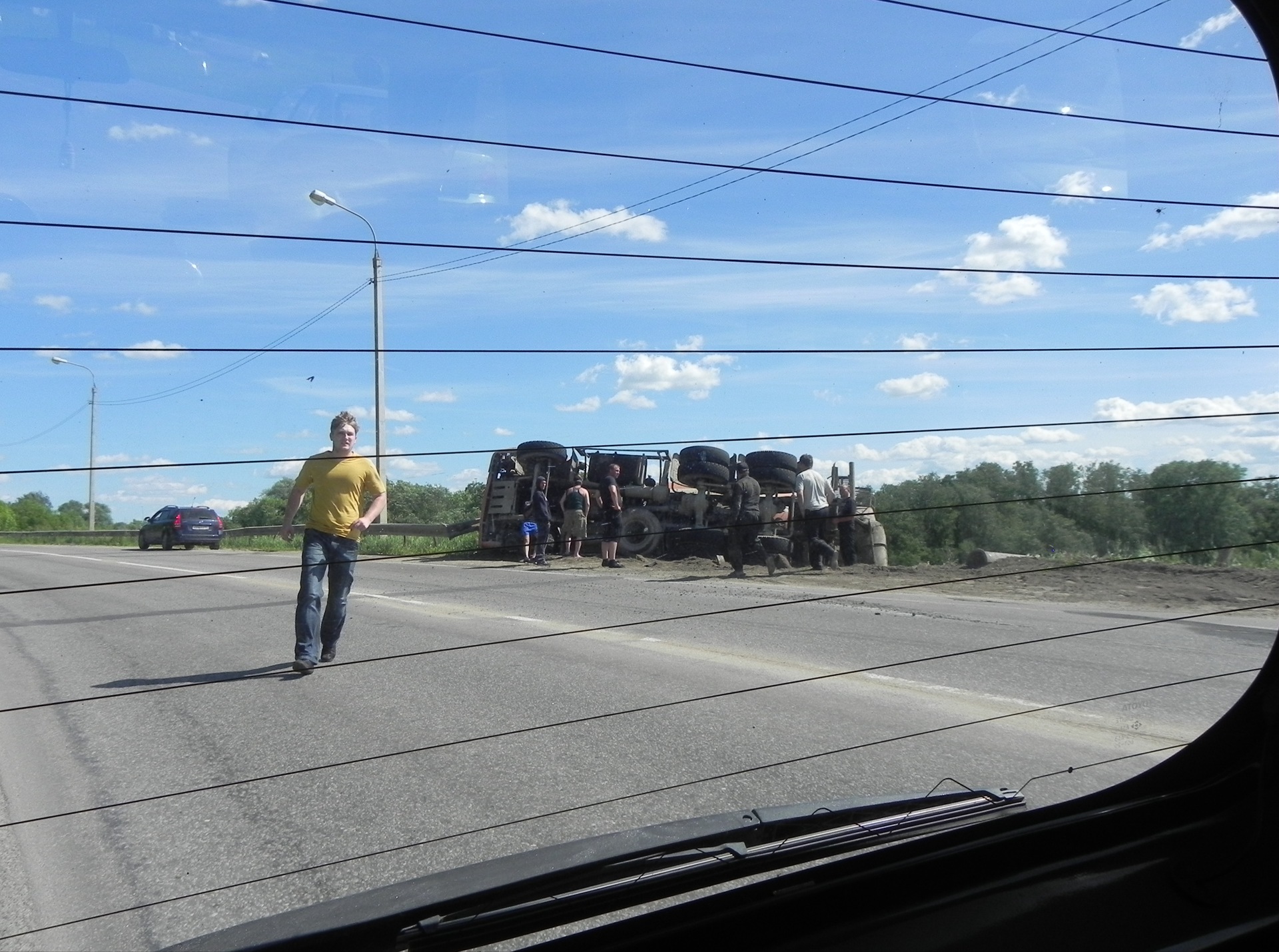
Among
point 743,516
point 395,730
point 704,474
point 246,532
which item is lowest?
point 395,730

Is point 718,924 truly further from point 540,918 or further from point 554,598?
point 554,598

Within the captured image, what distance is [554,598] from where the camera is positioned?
1105 centimetres

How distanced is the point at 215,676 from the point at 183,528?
7.34ft

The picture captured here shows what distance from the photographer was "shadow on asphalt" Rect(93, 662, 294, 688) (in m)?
4.70

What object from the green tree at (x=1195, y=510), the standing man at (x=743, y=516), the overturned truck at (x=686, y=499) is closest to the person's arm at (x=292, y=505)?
the green tree at (x=1195, y=510)

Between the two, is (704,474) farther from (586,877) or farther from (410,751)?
(586,877)

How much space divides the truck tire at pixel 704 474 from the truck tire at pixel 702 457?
0.04m

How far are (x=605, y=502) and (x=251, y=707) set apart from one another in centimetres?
943

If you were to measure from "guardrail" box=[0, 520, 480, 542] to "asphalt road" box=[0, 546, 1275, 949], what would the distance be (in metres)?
0.15

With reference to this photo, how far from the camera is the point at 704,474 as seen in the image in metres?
15.9

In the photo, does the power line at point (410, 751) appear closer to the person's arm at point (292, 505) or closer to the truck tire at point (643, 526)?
the person's arm at point (292, 505)

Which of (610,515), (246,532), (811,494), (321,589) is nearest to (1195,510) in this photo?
(321,589)

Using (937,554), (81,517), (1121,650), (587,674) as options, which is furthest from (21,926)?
(937,554)

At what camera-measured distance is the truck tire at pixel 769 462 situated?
13.7 metres
